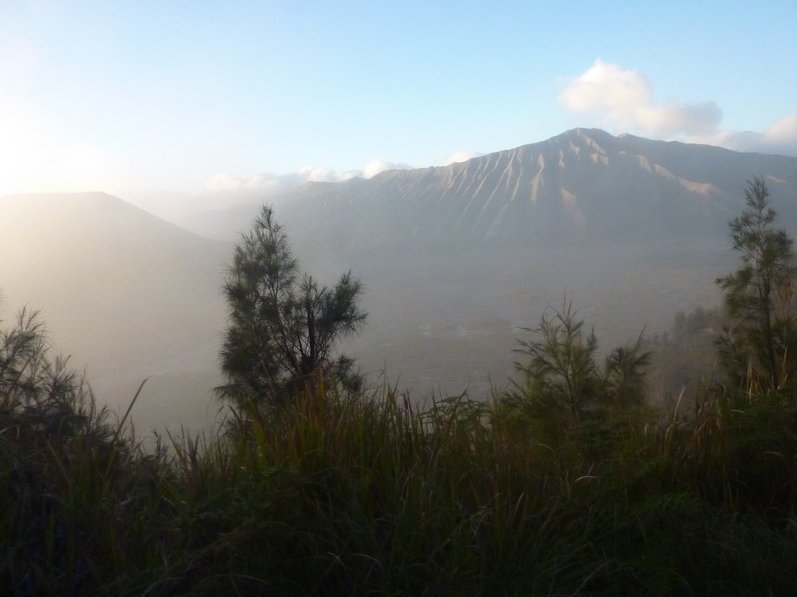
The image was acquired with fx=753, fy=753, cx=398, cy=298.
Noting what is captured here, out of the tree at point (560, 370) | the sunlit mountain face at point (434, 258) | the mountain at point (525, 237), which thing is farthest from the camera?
the mountain at point (525, 237)

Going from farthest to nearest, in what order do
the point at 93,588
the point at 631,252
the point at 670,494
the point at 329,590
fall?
1. the point at 631,252
2. the point at 670,494
3. the point at 329,590
4. the point at 93,588

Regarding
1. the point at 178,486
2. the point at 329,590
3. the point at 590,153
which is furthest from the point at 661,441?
the point at 590,153

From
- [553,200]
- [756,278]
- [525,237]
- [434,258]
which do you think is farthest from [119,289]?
[553,200]

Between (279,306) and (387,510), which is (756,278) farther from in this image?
(387,510)

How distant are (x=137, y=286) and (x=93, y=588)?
49.6m

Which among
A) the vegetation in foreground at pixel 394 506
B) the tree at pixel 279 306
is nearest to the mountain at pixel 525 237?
the tree at pixel 279 306

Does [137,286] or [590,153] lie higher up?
[590,153]

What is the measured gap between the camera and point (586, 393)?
12.0 m

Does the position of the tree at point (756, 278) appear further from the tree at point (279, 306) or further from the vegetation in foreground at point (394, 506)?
the vegetation in foreground at point (394, 506)

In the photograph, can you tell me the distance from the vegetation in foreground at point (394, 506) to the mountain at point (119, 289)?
20.0 meters

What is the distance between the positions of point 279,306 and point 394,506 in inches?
532

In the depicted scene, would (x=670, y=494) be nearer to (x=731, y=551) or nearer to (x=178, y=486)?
(x=731, y=551)

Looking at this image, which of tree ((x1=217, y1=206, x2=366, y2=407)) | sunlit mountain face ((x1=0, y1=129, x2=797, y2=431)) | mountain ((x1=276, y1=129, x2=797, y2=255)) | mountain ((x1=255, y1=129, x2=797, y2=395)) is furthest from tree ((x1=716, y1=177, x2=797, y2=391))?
mountain ((x1=276, y1=129, x2=797, y2=255))

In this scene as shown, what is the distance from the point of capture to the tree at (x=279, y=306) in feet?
49.5
